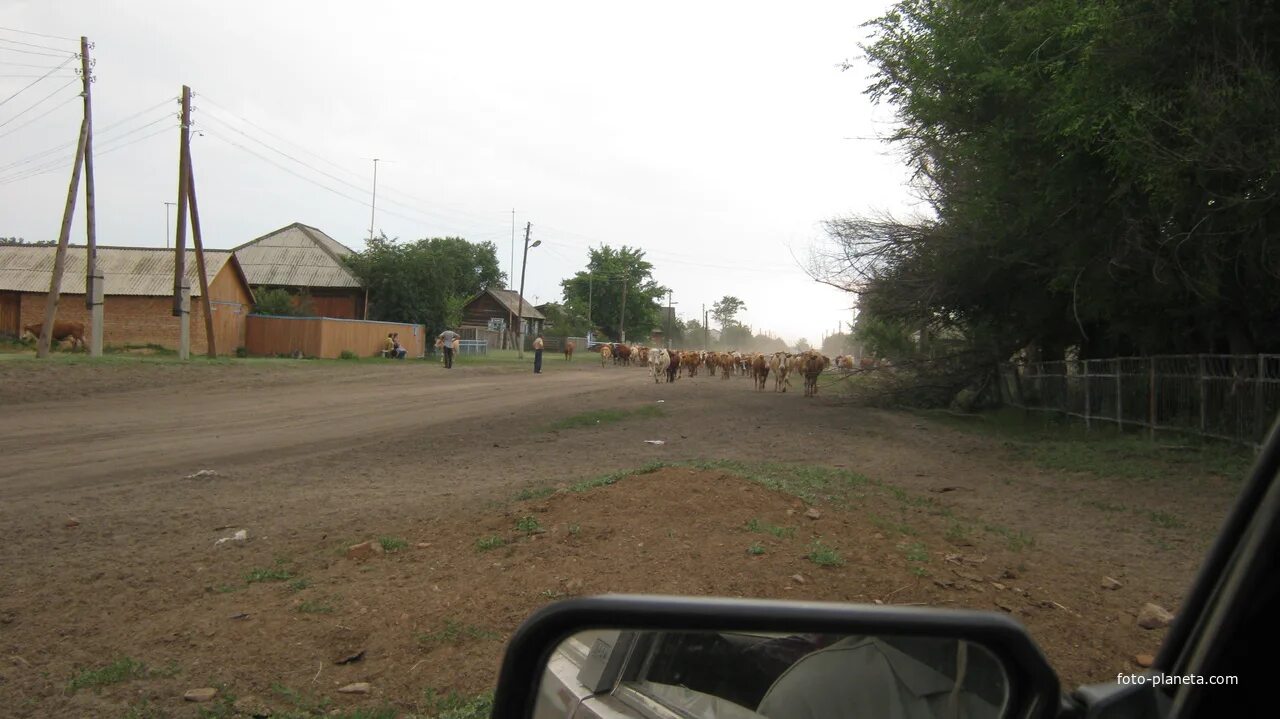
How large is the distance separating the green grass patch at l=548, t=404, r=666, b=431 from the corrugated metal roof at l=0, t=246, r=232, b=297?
25.9m

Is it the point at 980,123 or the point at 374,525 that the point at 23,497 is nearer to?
the point at 374,525

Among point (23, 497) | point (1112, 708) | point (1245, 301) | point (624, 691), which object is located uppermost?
point (1245, 301)

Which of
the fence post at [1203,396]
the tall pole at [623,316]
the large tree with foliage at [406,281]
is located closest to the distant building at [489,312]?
the tall pole at [623,316]

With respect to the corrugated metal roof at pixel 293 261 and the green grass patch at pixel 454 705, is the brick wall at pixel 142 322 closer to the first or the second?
the corrugated metal roof at pixel 293 261

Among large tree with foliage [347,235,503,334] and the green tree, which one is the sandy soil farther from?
the green tree

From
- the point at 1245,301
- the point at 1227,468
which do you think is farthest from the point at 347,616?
the point at 1245,301

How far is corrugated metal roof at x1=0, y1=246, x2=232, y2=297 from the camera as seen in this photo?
38.7 metres

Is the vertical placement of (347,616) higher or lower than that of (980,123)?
lower

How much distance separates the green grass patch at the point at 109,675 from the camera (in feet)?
15.4

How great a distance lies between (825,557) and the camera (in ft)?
20.9

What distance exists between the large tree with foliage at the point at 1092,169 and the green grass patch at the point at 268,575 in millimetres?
10251

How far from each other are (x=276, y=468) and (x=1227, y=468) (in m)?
12.6

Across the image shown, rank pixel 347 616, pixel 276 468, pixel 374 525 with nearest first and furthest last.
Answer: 1. pixel 347 616
2. pixel 374 525
3. pixel 276 468

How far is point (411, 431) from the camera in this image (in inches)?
615
